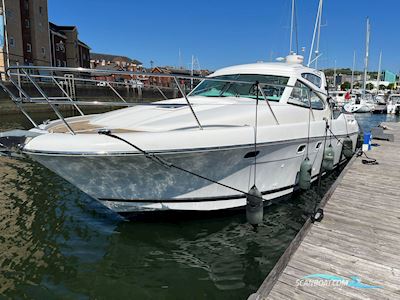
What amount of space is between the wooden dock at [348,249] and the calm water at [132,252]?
2.04 feet

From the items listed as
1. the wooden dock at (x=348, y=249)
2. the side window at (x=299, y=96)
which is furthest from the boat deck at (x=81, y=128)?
the side window at (x=299, y=96)

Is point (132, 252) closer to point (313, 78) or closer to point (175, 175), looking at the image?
point (175, 175)

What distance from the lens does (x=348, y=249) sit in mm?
3789

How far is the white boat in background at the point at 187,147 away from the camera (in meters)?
3.92

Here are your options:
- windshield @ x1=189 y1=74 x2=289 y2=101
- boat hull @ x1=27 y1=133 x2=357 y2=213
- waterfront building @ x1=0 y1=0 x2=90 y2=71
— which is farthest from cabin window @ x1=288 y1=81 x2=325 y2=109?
waterfront building @ x1=0 y1=0 x2=90 y2=71

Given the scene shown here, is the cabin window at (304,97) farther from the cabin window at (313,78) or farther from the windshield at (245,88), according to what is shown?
the cabin window at (313,78)

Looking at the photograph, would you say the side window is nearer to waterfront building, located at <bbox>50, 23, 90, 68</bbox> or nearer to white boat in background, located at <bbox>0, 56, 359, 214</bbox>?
white boat in background, located at <bbox>0, 56, 359, 214</bbox>

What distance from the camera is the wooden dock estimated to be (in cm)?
304

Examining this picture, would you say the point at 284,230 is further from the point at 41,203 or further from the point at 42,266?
the point at 41,203

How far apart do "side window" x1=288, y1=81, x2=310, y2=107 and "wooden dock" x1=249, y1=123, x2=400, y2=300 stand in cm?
169

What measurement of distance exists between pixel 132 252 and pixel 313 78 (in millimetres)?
5215

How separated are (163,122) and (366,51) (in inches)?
1762

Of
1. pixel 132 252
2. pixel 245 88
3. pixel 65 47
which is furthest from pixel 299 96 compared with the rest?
pixel 65 47

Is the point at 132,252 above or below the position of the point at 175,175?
below
